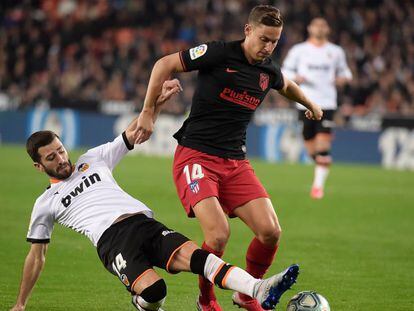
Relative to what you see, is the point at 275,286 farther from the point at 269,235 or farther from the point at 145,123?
the point at 145,123

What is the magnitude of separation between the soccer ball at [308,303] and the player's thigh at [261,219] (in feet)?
2.92

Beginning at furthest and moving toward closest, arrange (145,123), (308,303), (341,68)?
(341,68) < (145,123) < (308,303)

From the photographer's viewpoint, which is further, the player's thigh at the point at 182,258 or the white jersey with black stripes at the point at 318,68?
the white jersey with black stripes at the point at 318,68

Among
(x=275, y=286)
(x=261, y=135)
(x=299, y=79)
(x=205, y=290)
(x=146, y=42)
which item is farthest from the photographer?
(x=146, y=42)

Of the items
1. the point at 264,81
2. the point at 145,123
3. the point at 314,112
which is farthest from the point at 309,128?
the point at 145,123

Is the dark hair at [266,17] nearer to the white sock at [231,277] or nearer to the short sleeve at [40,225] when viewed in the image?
the white sock at [231,277]

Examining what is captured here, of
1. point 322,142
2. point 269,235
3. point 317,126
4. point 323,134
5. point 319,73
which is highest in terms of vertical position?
point 269,235

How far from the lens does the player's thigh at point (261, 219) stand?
7.37 metres

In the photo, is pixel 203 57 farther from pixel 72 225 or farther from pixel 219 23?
pixel 219 23

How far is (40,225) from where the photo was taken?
7.05m

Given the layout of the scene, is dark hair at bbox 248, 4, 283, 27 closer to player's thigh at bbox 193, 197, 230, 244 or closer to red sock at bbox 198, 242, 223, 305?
player's thigh at bbox 193, 197, 230, 244

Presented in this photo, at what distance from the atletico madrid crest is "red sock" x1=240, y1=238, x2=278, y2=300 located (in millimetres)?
1239

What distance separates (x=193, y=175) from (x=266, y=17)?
135 centimetres

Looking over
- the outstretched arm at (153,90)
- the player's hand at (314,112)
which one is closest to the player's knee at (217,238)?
the outstretched arm at (153,90)
